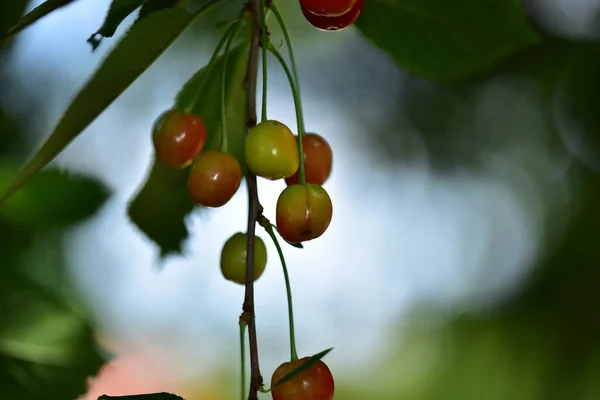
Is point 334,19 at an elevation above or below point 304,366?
above

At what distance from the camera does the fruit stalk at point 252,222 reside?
1.57ft

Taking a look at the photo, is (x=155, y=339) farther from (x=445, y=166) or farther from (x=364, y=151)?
(x=445, y=166)

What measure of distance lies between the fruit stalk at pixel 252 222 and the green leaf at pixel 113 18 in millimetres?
123

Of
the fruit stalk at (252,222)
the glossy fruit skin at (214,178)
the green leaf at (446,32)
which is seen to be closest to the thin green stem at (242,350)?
the fruit stalk at (252,222)

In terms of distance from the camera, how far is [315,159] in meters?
0.63

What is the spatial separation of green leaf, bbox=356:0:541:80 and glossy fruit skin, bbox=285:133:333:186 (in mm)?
133

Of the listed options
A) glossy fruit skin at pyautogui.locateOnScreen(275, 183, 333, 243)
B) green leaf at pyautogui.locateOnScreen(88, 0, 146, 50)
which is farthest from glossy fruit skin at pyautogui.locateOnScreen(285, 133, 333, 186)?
green leaf at pyautogui.locateOnScreen(88, 0, 146, 50)

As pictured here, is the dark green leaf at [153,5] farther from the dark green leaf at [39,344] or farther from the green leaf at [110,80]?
the dark green leaf at [39,344]

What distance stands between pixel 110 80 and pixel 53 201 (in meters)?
0.33

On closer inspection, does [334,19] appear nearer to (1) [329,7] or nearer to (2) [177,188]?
(1) [329,7]

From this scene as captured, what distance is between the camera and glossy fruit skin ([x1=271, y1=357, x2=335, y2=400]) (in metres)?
0.49

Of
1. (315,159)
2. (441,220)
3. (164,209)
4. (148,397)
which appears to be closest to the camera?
(148,397)

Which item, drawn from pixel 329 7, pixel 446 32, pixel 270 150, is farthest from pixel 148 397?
pixel 446 32

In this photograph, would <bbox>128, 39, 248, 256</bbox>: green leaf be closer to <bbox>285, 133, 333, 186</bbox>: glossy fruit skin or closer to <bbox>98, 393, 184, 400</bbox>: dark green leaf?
<bbox>285, 133, 333, 186</bbox>: glossy fruit skin
